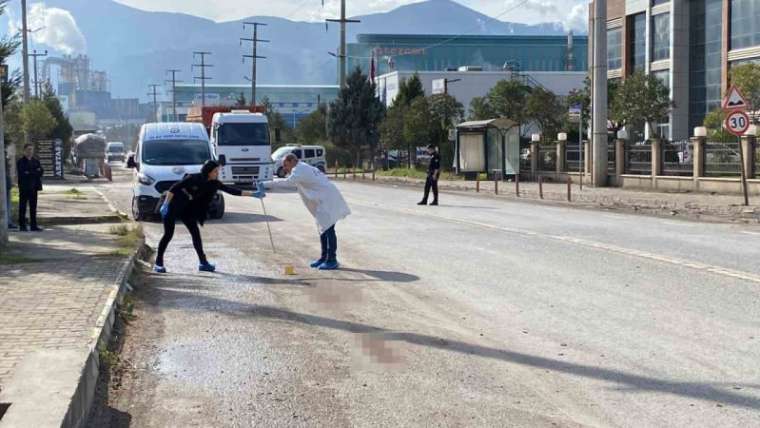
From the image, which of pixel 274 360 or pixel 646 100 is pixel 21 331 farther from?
pixel 646 100

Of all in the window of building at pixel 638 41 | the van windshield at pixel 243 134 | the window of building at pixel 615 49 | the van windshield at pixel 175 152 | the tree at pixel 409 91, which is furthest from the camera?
the window of building at pixel 615 49

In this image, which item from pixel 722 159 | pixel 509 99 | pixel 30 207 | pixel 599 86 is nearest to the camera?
pixel 30 207

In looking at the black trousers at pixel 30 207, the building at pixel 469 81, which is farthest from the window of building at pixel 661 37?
the black trousers at pixel 30 207

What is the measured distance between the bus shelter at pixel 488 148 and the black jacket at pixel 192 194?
28.5 m

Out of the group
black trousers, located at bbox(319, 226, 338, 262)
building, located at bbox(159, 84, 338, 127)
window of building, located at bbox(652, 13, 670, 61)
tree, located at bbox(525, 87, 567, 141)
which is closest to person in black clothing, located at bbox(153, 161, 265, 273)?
black trousers, located at bbox(319, 226, 338, 262)

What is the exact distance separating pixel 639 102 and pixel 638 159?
52.5 feet

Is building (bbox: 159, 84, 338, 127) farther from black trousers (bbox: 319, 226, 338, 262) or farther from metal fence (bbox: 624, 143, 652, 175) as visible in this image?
black trousers (bbox: 319, 226, 338, 262)

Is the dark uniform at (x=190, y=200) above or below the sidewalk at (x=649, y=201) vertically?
above

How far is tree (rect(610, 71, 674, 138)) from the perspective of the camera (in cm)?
5044

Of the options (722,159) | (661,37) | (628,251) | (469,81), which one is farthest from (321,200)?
(469,81)

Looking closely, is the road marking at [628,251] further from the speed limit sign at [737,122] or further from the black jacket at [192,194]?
the speed limit sign at [737,122]

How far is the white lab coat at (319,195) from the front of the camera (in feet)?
42.8

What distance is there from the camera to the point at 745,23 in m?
56.7

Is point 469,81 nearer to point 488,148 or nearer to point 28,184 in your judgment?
point 488,148
